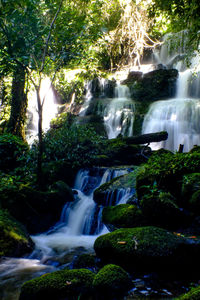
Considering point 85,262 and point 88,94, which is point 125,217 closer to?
point 85,262

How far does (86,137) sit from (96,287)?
25.6 feet

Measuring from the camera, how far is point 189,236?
4.00m

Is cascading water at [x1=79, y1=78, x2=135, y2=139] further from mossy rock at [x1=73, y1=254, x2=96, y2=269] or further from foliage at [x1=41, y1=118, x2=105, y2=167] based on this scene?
mossy rock at [x1=73, y1=254, x2=96, y2=269]

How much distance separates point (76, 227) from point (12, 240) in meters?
2.77

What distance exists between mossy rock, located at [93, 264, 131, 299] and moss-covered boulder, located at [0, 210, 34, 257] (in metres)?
2.28

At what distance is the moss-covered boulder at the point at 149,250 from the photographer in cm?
352

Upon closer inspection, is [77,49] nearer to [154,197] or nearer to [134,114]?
[154,197]

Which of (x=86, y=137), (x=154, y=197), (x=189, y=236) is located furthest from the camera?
(x=86, y=137)

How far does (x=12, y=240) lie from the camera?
4.68 m

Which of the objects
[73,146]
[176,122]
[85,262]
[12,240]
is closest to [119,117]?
[176,122]

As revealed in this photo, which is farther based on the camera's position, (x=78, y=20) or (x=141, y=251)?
(x=78, y=20)

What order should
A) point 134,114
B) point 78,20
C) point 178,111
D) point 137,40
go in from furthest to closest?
point 137,40
point 134,114
point 178,111
point 78,20

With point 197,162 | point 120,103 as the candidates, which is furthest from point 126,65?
point 197,162

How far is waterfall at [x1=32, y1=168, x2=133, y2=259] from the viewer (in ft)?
19.1
